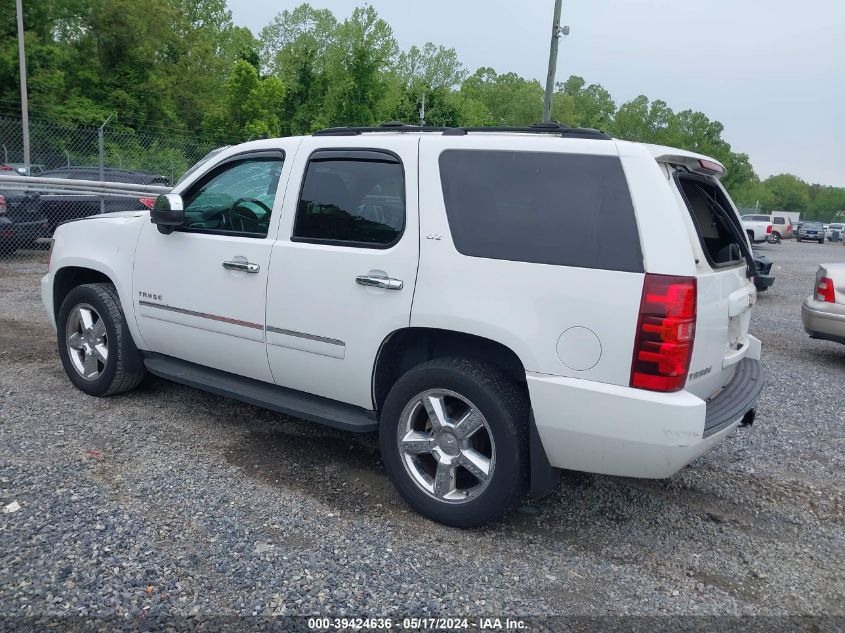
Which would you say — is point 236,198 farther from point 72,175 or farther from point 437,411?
point 72,175

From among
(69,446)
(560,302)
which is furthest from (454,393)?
(69,446)

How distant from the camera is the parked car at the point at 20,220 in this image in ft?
38.1

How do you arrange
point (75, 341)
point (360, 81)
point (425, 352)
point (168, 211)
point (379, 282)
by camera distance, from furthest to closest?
point (360, 81) → point (75, 341) → point (168, 211) → point (425, 352) → point (379, 282)

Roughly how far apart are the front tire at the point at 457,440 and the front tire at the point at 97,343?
Answer: 226 centimetres

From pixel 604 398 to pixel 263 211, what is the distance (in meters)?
2.29

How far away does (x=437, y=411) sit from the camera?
341cm

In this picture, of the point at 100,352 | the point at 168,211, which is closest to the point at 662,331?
the point at 168,211

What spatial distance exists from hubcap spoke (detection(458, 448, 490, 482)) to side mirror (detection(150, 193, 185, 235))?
2306 mm

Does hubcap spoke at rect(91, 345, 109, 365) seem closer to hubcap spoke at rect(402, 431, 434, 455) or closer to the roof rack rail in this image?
the roof rack rail

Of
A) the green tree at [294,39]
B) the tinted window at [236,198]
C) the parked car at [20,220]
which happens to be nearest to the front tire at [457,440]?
the tinted window at [236,198]

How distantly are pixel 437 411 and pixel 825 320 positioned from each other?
230 inches

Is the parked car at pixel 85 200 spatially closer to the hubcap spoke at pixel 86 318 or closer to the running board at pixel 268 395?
the hubcap spoke at pixel 86 318

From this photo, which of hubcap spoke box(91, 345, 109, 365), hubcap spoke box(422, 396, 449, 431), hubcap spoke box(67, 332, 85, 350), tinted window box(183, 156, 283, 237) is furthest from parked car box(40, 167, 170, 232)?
hubcap spoke box(422, 396, 449, 431)

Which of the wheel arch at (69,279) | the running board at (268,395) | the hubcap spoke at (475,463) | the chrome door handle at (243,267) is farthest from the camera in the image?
the wheel arch at (69,279)
